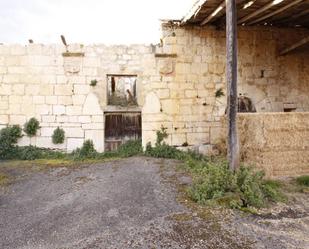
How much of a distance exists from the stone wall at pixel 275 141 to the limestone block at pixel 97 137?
3699mm

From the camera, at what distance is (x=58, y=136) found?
7895 mm

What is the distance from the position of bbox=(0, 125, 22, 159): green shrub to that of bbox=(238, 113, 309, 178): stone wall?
18.3 feet

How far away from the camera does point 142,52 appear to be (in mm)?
8109

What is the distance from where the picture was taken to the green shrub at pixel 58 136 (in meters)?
7.89

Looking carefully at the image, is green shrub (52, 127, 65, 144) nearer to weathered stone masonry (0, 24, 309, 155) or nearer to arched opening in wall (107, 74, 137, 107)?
weathered stone masonry (0, 24, 309, 155)

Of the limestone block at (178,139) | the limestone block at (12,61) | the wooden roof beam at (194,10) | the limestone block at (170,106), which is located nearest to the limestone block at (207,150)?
the limestone block at (178,139)

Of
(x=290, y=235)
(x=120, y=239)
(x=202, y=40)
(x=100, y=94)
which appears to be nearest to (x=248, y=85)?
(x=202, y=40)

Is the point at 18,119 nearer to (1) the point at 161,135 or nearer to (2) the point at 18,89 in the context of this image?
(2) the point at 18,89

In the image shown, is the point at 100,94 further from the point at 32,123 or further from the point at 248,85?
the point at 248,85

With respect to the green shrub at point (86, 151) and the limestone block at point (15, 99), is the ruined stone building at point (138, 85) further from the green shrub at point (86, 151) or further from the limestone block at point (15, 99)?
the green shrub at point (86, 151)

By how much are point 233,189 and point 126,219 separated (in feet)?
5.98

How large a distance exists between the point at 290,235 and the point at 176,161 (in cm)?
402

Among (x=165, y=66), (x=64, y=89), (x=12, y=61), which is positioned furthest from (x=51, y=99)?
(x=165, y=66)

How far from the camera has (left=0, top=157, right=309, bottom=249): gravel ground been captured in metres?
3.52
